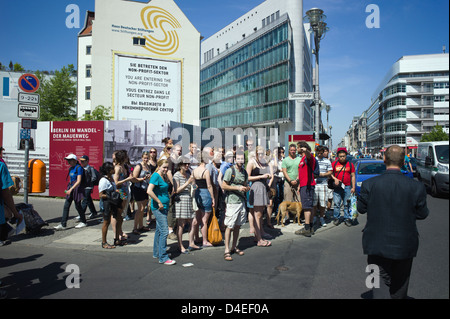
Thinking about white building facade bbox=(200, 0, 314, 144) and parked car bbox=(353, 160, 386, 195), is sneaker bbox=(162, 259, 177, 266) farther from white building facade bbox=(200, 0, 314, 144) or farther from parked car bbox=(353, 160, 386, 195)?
white building facade bbox=(200, 0, 314, 144)

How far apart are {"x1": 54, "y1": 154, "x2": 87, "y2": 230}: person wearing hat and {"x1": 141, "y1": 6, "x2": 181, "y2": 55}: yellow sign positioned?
1723 cm

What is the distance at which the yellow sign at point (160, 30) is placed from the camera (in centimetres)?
2319

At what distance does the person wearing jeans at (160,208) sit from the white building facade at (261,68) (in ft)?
153

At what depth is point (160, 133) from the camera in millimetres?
12000

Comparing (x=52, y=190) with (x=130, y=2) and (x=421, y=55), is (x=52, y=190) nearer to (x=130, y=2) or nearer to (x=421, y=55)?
(x=421, y=55)

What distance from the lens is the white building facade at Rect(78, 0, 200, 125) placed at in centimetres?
2133

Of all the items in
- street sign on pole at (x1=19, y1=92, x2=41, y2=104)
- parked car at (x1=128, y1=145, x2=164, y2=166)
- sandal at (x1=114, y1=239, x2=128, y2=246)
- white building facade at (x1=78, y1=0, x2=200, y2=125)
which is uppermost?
white building facade at (x1=78, y1=0, x2=200, y2=125)

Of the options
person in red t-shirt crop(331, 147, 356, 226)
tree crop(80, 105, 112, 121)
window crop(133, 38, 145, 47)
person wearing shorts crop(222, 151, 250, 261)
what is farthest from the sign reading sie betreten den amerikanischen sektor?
person wearing shorts crop(222, 151, 250, 261)

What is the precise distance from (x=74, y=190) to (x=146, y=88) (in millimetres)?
14776

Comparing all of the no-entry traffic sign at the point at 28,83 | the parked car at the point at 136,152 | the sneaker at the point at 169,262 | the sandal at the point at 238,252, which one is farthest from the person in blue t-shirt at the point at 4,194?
the parked car at the point at 136,152

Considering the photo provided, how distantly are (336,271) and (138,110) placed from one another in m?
19.5

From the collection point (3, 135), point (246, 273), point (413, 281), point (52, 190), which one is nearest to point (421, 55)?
point (413, 281)

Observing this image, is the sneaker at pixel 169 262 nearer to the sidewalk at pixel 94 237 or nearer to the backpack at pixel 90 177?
the sidewalk at pixel 94 237

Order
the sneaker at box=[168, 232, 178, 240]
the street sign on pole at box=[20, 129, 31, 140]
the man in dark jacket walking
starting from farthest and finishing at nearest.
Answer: the street sign on pole at box=[20, 129, 31, 140], the sneaker at box=[168, 232, 178, 240], the man in dark jacket walking
